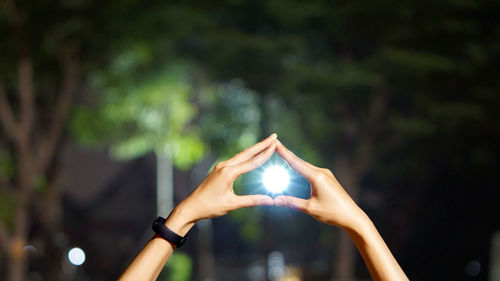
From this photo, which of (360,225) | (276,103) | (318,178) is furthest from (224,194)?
(276,103)

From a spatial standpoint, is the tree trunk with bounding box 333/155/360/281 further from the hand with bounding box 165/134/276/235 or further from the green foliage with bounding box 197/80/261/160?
the hand with bounding box 165/134/276/235

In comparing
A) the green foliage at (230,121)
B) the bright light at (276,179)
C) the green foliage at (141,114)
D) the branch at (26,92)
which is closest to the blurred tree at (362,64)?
the green foliage at (141,114)

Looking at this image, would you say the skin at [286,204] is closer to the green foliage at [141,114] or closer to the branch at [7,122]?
the branch at [7,122]

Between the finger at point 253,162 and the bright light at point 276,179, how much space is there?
15cm

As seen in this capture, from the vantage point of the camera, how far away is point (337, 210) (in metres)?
1.86

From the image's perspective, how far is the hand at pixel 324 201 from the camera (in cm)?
183

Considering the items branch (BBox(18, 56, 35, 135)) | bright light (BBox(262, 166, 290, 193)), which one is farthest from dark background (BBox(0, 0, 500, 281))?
bright light (BBox(262, 166, 290, 193))

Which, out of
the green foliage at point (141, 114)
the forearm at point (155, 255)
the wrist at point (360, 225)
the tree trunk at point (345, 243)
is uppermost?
the green foliage at point (141, 114)

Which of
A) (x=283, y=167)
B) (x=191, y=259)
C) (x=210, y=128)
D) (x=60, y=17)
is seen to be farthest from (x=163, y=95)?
(x=283, y=167)

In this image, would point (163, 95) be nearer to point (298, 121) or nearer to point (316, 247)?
point (298, 121)

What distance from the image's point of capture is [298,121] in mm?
20938

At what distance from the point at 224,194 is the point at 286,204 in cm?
19

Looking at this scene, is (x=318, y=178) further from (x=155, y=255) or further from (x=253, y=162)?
(x=155, y=255)

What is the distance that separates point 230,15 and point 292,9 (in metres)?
2.59
